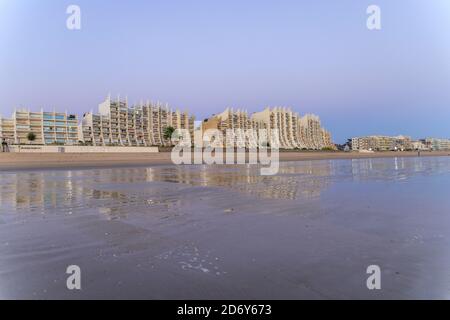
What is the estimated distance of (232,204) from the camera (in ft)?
28.7

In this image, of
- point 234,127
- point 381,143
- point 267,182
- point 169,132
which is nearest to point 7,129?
point 169,132

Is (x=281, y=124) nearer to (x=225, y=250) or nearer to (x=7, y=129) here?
(x=7, y=129)

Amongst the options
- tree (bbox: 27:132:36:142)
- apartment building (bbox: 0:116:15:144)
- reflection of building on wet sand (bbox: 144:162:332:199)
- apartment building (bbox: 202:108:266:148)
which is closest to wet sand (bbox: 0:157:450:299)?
reflection of building on wet sand (bbox: 144:162:332:199)

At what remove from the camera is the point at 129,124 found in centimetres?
6769

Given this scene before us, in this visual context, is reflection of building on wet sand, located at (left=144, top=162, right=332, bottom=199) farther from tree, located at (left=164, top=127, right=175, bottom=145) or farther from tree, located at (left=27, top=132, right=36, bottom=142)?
tree, located at (left=164, top=127, right=175, bottom=145)

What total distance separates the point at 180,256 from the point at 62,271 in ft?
4.69

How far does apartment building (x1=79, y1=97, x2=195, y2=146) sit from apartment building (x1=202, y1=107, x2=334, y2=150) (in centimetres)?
1259

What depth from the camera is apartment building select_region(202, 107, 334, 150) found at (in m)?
87.7

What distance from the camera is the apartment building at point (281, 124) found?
87688 millimetres

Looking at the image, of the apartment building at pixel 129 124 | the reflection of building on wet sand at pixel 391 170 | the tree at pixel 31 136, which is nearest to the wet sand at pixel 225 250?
the reflection of building on wet sand at pixel 391 170

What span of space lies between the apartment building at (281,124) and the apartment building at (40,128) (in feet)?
123

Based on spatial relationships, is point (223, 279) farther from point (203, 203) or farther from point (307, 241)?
point (203, 203)

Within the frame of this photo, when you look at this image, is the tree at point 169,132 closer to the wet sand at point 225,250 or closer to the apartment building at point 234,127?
the apartment building at point 234,127
